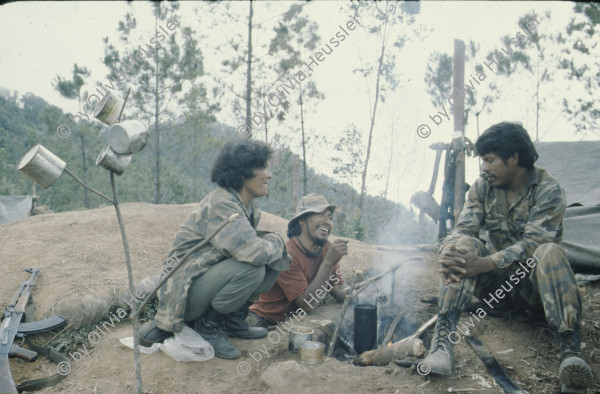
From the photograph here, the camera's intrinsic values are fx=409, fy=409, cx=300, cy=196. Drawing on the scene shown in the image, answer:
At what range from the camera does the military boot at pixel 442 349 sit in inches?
95.0

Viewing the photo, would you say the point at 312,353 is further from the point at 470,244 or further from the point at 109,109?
the point at 109,109

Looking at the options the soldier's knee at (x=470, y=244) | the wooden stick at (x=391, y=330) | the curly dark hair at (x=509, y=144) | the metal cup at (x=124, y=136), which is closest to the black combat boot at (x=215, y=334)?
the wooden stick at (x=391, y=330)

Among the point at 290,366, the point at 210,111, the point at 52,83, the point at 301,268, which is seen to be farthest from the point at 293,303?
the point at 52,83

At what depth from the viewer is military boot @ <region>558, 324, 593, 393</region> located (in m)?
2.14

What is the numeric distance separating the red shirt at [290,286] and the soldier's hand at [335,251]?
203 mm

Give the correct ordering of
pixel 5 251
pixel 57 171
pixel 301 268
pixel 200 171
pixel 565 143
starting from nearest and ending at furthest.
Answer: pixel 57 171 < pixel 301 268 < pixel 5 251 < pixel 565 143 < pixel 200 171

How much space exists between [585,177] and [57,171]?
595cm

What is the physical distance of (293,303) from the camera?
3.71 meters

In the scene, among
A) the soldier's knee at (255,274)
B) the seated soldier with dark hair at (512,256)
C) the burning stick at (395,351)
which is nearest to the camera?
the seated soldier with dark hair at (512,256)

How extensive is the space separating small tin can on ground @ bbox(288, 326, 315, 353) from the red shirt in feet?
1.72

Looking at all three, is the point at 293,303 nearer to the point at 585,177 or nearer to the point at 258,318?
the point at 258,318

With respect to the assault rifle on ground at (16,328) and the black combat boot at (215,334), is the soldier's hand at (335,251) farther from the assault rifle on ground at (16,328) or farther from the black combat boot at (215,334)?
the assault rifle on ground at (16,328)

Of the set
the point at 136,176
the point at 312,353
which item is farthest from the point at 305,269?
the point at 136,176

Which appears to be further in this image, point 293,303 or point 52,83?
point 52,83
